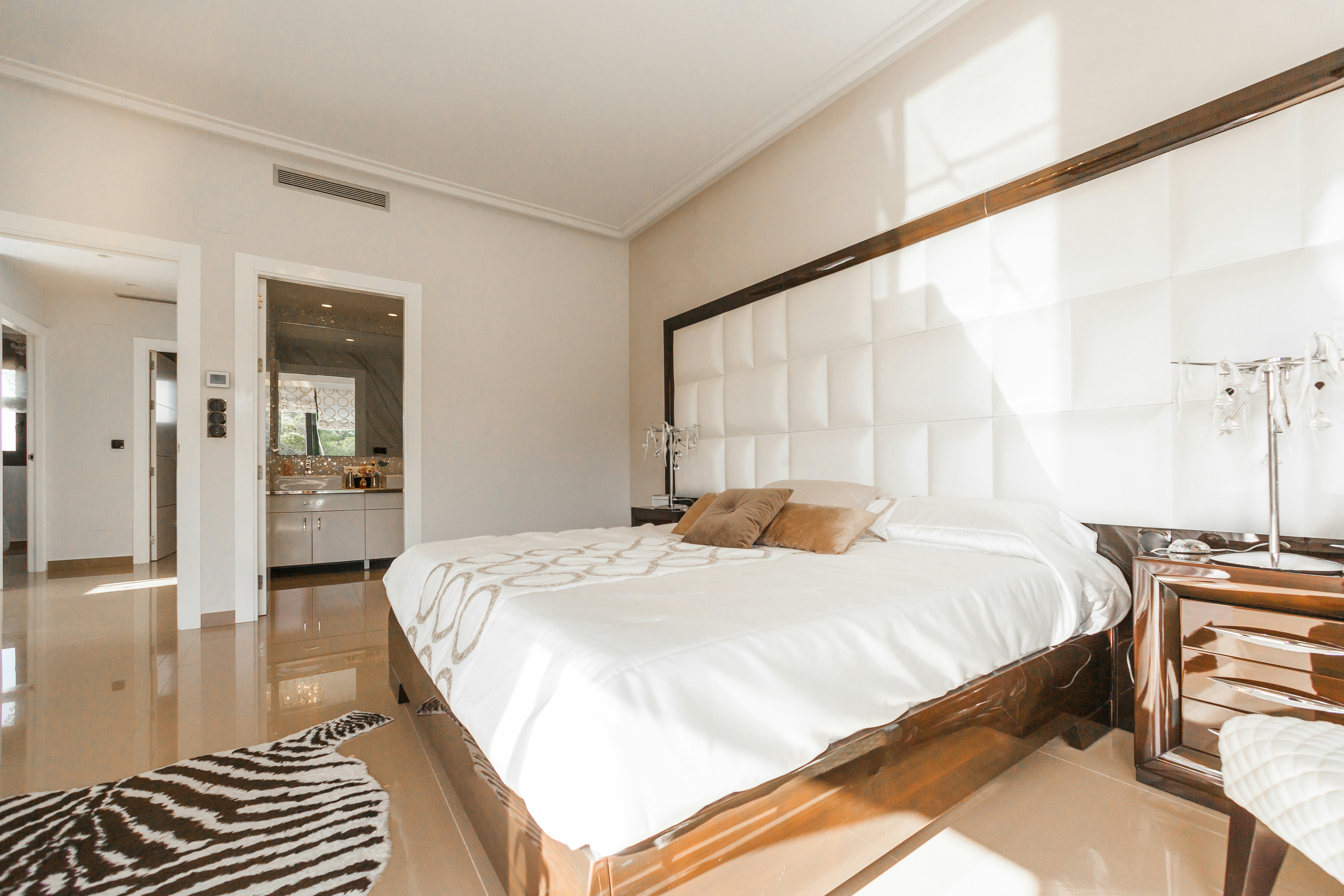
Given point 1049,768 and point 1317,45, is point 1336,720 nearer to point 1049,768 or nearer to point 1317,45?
point 1049,768

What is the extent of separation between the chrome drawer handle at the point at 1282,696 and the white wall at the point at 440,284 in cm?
409

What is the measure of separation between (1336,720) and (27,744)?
12.7 feet

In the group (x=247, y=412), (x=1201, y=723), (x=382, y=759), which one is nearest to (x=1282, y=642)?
(x=1201, y=723)

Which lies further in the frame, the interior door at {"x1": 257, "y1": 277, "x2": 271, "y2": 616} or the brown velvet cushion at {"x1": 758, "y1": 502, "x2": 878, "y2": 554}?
the interior door at {"x1": 257, "y1": 277, "x2": 271, "y2": 616}

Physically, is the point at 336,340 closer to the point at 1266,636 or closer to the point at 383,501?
the point at 383,501

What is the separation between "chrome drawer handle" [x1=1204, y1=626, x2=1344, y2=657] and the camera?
1.40 meters

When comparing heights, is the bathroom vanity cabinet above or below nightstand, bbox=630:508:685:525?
below

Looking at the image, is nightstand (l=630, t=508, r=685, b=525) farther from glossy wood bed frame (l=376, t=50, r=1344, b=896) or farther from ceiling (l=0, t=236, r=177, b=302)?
ceiling (l=0, t=236, r=177, b=302)

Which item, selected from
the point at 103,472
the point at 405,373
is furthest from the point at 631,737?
the point at 103,472

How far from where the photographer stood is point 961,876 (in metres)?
1.35

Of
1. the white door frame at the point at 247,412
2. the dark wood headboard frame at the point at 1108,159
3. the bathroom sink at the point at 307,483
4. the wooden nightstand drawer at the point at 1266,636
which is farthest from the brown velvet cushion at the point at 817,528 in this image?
the bathroom sink at the point at 307,483

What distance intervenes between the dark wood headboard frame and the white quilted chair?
1811mm

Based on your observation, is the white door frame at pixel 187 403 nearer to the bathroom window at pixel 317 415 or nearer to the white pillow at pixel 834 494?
the bathroom window at pixel 317 415

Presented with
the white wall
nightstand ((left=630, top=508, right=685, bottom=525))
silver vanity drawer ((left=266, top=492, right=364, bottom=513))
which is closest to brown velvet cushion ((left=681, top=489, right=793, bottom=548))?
nightstand ((left=630, top=508, right=685, bottom=525))
